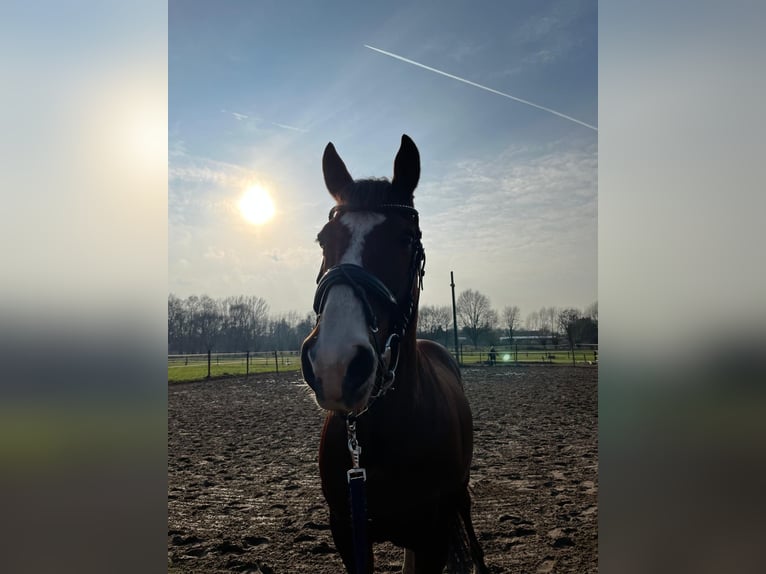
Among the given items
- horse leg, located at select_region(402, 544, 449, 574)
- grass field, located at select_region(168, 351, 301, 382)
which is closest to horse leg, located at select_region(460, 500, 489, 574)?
horse leg, located at select_region(402, 544, 449, 574)

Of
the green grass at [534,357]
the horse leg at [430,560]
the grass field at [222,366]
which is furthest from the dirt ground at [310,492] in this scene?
the green grass at [534,357]

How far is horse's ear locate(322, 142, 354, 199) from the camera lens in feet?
7.40

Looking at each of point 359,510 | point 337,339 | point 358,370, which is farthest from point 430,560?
point 337,339

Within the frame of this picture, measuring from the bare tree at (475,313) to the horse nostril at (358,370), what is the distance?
32570 mm

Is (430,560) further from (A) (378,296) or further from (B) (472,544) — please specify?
(B) (472,544)

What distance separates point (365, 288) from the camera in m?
1.59

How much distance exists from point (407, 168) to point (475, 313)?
106 ft

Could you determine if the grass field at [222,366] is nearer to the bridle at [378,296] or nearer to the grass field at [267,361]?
the grass field at [267,361]

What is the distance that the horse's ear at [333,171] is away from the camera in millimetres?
2256

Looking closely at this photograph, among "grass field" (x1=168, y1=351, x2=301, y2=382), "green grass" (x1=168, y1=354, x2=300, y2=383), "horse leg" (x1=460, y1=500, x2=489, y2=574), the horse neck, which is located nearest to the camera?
the horse neck

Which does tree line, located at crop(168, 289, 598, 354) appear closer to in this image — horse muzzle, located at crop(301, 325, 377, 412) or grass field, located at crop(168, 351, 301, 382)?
grass field, located at crop(168, 351, 301, 382)

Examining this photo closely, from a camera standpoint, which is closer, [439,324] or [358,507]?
[358,507]
